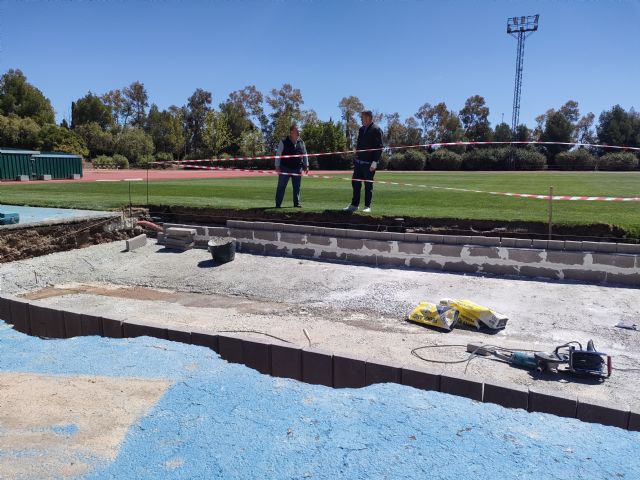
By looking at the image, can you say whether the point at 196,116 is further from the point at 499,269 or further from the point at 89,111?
the point at 499,269

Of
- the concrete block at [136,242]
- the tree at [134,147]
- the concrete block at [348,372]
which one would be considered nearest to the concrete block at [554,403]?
the concrete block at [348,372]

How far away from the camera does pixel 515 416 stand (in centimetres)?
353

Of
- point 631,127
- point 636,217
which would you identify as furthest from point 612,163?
point 636,217

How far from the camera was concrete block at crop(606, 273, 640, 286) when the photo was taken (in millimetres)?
7586

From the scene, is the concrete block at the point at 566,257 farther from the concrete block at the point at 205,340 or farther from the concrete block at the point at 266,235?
the concrete block at the point at 205,340

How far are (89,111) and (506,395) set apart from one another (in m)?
71.6

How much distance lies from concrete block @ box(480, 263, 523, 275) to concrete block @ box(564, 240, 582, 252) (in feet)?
2.79

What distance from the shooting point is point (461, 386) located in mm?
3951

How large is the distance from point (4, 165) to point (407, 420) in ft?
86.4

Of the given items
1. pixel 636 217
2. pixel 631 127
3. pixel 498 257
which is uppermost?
pixel 631 127

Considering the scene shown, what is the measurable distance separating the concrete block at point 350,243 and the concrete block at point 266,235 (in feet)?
4.86

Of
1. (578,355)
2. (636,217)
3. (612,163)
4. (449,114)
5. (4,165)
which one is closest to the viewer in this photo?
(578,355)

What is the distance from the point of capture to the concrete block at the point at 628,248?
7797mm

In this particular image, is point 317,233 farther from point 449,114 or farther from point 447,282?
point 449,114
